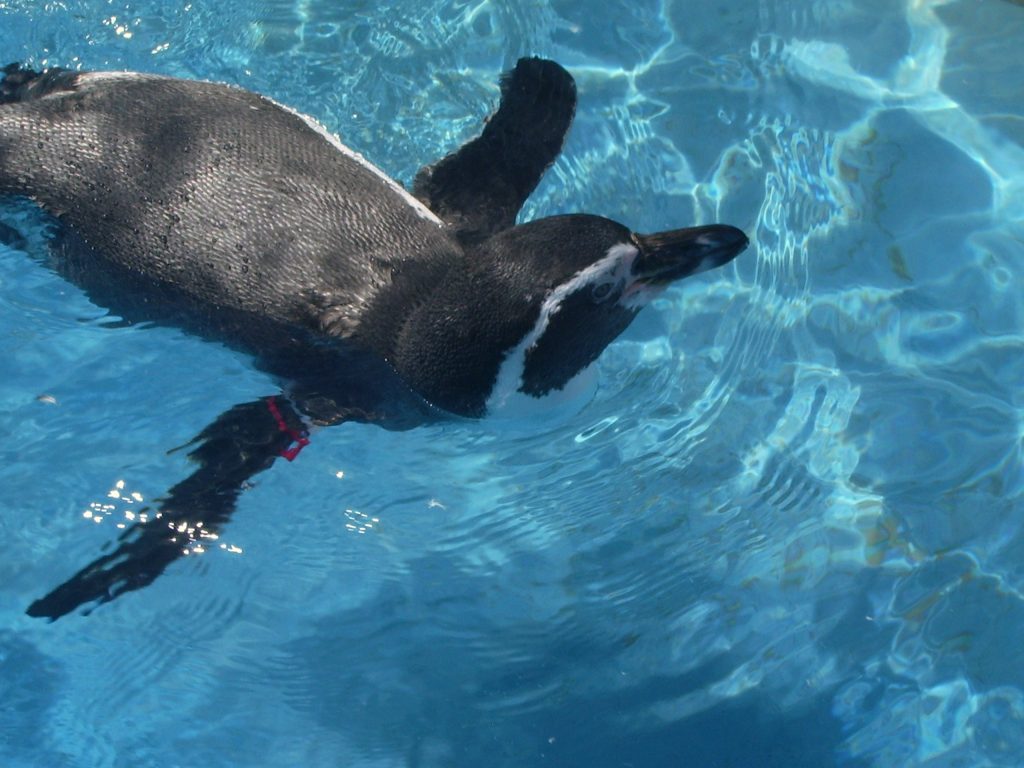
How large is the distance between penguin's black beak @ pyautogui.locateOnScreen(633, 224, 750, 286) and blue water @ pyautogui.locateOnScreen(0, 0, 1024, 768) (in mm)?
777

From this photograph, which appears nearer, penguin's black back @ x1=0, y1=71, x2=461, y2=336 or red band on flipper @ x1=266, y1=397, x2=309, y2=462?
penguin's black back @ x1=0, y1=71, x2=461, y2=336

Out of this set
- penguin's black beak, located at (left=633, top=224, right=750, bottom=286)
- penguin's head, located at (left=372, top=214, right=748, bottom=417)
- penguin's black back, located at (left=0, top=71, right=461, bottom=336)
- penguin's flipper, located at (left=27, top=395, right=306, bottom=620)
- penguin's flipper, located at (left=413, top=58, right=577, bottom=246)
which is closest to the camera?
penguin's head, located at (left=372, top=214, right=748, bottom=417)

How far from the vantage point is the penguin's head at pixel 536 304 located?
2439 millimetres

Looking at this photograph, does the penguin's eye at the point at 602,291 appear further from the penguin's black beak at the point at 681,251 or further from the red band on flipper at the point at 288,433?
the red band on flipper at the point at 288,433

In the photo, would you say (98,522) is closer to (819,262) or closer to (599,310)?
(599,310)

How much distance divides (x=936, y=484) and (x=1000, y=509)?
212 mm

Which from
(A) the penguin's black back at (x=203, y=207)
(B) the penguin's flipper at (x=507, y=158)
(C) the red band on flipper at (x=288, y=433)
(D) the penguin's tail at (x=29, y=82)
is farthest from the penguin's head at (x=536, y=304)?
(D) the penguin's tail at (x=29, y=82)

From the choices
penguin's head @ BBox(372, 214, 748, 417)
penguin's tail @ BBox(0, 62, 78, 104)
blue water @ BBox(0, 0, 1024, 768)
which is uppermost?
penguin's tail @ BBox(0, 62, 78, 104)

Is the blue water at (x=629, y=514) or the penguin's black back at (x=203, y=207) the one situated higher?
the penguin's black back at (x=203, y=207)

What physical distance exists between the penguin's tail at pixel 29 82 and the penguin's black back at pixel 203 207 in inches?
6.6

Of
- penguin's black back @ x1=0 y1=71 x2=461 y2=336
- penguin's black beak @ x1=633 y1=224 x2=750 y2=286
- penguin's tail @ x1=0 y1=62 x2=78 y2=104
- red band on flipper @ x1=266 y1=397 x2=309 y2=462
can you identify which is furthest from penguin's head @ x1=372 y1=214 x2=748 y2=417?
penguin's tail @ x1=0 y1=62 x2=78 y2=104

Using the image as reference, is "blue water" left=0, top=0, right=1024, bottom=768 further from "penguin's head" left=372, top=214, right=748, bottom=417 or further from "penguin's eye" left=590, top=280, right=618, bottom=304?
"penguin's eye" left=590, top=280, right=618, bottom=304

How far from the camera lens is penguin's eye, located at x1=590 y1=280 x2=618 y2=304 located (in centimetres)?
249

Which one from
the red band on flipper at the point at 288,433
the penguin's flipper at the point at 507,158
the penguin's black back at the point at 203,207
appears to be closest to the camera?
the penguin's black back at the point at 203,207
